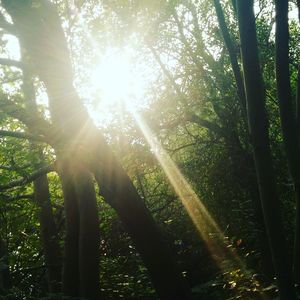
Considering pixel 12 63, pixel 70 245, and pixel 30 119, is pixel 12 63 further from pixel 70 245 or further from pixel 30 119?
pixel 70 245

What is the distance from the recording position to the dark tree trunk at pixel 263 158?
3361 millimetres

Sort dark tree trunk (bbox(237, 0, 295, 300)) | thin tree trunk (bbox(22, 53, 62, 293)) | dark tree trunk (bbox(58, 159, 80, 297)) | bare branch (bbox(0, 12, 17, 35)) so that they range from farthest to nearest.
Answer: thin tree trunk (bbox(22, 53, 62, 293)) → dark tree trunk (bbox(58, 159, 80, 297)) → bare branch (bbox(0, 12, 17, 35)) → dark tree trunk (bbox(237, 0, 295, 300))

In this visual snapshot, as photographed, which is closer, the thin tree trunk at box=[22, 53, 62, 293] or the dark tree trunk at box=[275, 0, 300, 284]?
the dark tree trunk at box=[275, 0, 300, 284]

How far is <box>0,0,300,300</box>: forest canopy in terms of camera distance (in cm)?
384

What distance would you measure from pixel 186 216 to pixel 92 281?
420cm

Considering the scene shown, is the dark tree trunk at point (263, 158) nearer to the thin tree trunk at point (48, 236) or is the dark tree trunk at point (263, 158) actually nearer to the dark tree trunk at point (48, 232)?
the thin tree trunk at point (48, 236)

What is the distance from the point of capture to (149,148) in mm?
7988

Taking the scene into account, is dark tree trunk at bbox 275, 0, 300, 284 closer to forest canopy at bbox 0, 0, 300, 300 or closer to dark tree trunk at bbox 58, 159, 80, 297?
forest canopy at bbox 0, 0, 300, 300

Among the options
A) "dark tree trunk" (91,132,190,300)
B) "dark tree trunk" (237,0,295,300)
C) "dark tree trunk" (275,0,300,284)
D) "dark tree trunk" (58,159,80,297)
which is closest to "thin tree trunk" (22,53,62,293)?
"dark tree trunk" (58,159,80,297)

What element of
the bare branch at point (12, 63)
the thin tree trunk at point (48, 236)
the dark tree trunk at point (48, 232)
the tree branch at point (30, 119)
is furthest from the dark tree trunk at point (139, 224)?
the dark tree trunk at point (48, 232)

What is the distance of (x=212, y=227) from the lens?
28.9 ft

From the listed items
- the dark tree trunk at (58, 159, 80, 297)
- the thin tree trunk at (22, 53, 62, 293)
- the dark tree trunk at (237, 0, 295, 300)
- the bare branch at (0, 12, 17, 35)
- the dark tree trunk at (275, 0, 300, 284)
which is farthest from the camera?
the thin tree trunk at (22, 53, 62, 293)

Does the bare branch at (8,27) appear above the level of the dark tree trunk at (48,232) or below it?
above

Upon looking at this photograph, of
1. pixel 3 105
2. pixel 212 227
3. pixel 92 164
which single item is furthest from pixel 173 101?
pixel 3 105
